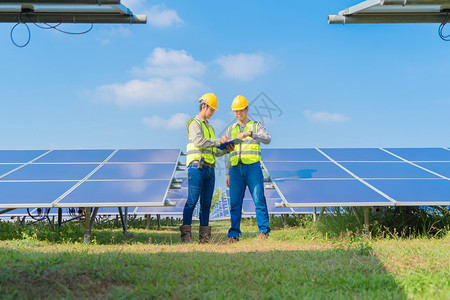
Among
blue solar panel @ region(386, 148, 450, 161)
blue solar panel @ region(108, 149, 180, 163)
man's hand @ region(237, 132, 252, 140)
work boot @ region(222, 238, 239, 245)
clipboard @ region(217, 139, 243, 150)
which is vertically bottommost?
work boot @ region(222, 238, 239, 245)

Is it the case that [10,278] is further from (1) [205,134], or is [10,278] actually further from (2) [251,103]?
(2) [251,103]

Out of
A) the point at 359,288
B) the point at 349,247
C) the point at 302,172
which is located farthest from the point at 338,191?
the point at 359,288

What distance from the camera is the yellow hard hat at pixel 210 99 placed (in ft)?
20.9

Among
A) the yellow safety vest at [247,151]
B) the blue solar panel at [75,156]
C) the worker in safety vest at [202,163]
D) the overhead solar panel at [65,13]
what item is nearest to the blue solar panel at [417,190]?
the yellow safety vest at [247,151]

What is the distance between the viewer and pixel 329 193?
248 inches

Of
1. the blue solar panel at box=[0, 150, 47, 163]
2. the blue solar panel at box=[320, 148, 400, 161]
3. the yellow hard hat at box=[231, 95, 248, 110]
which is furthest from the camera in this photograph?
the blue solar panel at box=[320, 148, 400, 161]

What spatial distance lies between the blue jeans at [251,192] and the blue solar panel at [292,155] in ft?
7.31

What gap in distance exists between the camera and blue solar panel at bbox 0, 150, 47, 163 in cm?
831

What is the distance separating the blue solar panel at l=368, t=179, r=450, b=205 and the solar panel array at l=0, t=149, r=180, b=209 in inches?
151

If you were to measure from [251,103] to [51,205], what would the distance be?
3.76m

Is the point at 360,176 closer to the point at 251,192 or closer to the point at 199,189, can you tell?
the point at 251,192

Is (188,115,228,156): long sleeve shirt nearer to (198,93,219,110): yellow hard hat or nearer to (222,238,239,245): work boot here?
(198,93,219,110): yellow hard hat

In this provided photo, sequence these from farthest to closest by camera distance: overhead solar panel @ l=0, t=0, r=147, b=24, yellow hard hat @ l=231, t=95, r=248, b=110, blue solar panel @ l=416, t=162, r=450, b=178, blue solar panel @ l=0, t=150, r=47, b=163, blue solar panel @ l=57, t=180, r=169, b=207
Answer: blue solar panel @ l=0, t=150, r=47, b=163 → blue solar panel @ l=416, t=162, r=450, b=178 → yellow hard hat @ l=231, t=95, r=248, b=110 → blue solar panel @ l=57, t=180, r=169, b=207 → overhead solar panel @ l=0, t=0, r=147, b=24

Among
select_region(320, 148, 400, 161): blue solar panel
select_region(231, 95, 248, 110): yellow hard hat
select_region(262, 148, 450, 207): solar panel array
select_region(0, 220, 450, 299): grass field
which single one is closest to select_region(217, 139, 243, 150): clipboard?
select_region(231, 95, 248, 110): yellow hard hat
